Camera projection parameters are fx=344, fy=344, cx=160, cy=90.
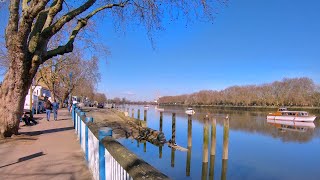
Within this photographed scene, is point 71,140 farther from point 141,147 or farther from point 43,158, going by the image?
point 141,147

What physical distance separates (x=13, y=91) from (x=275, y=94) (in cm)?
12090

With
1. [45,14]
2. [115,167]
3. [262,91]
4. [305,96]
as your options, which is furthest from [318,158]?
[262,91]

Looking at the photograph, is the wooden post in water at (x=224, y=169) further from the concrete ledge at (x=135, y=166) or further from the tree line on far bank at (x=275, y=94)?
the tree line on far bank at (x=275, y=94)

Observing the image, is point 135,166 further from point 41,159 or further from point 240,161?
point 240,161

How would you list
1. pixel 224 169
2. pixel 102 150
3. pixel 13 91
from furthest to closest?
pixel 224 169 → pixel 13 91 → pixel 102 150

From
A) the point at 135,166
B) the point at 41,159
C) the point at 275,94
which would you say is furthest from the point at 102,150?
the point at 275,94

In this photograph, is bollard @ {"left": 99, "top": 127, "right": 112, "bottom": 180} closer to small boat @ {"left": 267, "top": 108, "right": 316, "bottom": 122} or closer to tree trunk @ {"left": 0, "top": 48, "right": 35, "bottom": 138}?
tree trunk @ {"left": 0, "top": 48, "right": 35, "bottom": 138}

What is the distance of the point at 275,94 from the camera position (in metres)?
124

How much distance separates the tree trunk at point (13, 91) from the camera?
12438mm

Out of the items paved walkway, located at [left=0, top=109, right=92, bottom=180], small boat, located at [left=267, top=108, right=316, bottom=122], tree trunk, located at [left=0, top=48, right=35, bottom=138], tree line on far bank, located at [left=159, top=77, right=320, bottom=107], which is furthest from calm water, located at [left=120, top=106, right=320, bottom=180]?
tree line on far bank, located at [left=159, top=77, right=320, bottom=107]

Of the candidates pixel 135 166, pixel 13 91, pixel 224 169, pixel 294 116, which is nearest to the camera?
pixel 135 166

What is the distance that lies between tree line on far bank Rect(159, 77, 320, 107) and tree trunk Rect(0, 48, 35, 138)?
107603 mm

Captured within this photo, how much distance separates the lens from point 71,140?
13.5m

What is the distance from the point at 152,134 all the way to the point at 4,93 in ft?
53.7
